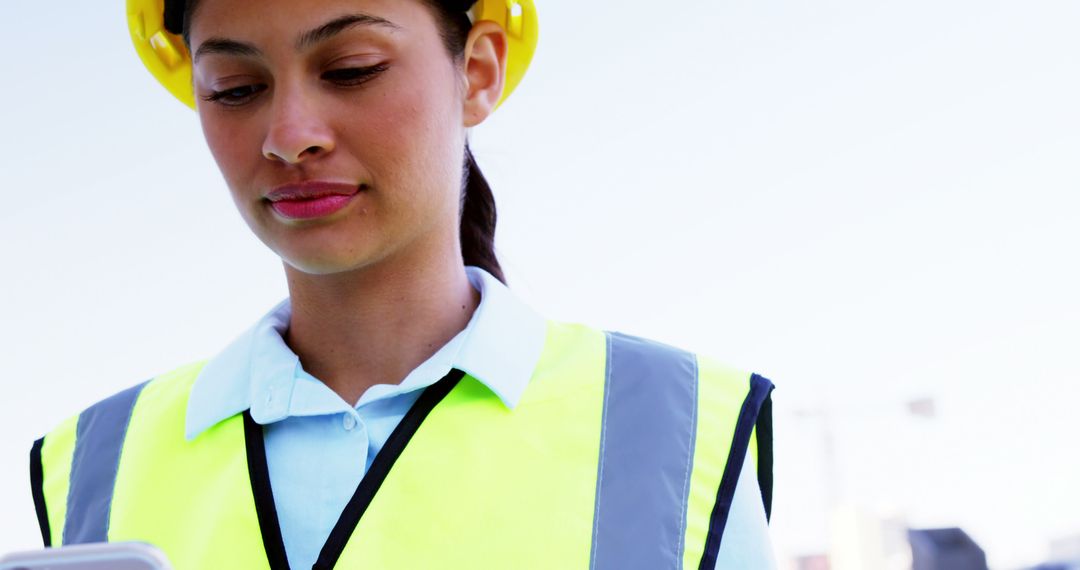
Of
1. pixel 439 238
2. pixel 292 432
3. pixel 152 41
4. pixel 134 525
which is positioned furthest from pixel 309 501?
pixel 152 41

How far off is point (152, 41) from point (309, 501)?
3.73 ft

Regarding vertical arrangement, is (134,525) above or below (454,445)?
below

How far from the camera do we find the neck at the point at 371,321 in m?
2.11

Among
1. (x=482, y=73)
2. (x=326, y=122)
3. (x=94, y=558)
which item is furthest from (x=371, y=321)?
(x=94, y=558)

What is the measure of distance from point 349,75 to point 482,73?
348mm

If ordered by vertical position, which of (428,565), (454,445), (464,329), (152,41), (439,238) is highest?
(152,41)

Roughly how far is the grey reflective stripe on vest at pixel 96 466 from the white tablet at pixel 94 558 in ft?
2.86

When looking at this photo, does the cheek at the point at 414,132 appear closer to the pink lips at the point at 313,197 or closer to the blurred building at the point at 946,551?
the pink lips at the point at 313,197

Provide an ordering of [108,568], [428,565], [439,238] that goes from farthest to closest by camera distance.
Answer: [439,238]
[428,565]
[108,568]

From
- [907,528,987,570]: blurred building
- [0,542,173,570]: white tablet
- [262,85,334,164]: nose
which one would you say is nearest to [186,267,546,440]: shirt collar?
[262,85,334,164]: nose

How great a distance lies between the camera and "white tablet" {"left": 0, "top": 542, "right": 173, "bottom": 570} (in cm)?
121

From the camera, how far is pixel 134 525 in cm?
204

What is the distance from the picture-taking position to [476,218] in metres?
2.63

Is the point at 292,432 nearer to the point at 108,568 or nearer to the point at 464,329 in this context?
the point at 464,329
